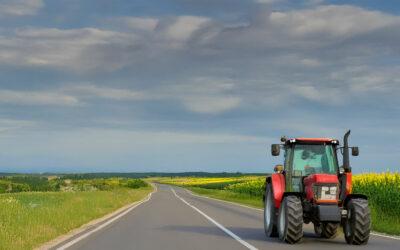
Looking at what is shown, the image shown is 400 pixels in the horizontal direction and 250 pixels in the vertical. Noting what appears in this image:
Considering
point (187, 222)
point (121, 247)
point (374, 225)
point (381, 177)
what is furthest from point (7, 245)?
point (381, 177)

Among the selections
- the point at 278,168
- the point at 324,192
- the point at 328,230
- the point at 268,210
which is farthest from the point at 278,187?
the point at 328,230

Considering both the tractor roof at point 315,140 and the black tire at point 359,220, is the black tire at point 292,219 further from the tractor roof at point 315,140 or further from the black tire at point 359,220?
the tractor roof at point 315,140

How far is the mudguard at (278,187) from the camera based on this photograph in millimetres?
17953

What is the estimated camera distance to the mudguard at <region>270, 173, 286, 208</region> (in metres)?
18.0

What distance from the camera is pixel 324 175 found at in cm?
1670

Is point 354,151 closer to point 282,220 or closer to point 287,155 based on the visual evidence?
point 287,155

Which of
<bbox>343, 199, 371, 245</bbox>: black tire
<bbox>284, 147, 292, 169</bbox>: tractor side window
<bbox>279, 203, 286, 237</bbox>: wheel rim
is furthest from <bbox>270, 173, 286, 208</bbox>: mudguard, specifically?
<bbox>343, 199, 371, 245</bbox>: black tire

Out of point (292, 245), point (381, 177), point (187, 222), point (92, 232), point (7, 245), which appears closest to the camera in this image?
point (7, 245)

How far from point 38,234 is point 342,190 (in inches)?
317

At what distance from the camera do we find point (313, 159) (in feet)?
Result: 59.7

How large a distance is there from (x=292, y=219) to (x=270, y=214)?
2585mm

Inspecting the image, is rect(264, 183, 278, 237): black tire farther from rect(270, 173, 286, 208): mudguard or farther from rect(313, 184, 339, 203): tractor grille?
rect(313, 184, 339, 203): tractor grille

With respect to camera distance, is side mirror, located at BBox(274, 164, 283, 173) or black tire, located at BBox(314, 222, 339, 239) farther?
black tire, located at BBox(314, 222, 339, 239)

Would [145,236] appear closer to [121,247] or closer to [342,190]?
[121,247]
